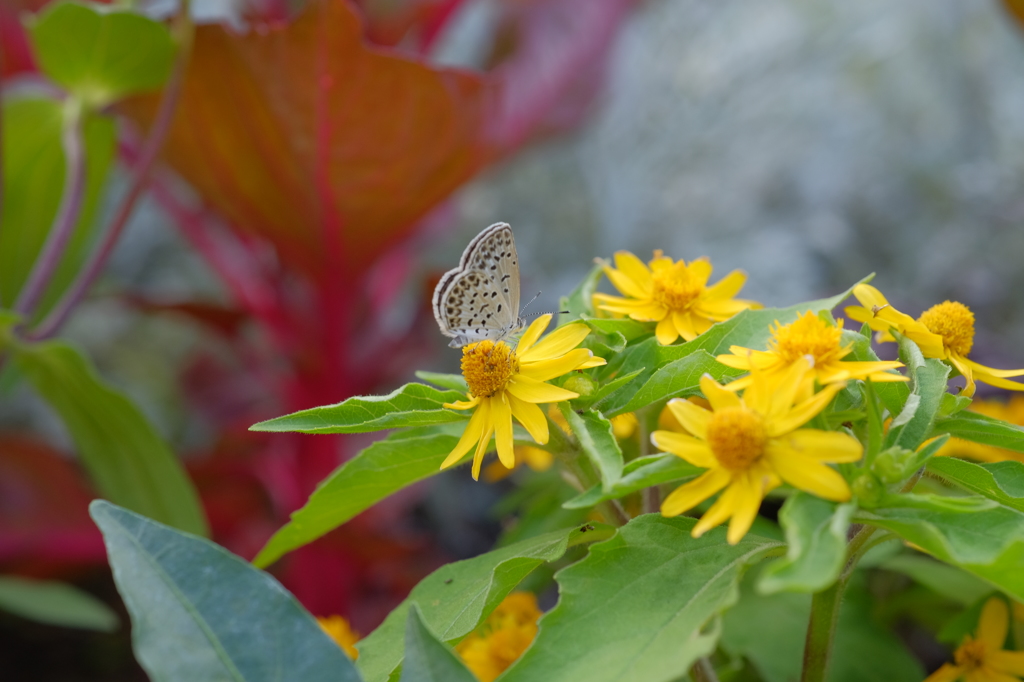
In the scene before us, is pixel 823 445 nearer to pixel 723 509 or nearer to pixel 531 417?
pixel 723 509

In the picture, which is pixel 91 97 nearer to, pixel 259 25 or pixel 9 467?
pixel 259 25

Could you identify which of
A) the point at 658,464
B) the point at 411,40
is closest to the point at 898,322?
the point at 658,464

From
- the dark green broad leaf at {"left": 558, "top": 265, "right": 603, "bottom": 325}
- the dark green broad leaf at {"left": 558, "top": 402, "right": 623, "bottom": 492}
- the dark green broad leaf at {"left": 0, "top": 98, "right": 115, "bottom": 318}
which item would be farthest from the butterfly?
the dark green broad leaf at {"left": 0, "top": 98, "right": 115, "bottom": 318}

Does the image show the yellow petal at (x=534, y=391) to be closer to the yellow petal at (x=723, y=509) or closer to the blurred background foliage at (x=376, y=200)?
the yellow petal at (x=723, y=509)

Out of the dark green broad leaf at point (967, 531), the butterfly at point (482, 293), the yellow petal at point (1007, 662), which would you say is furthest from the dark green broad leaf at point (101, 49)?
the yellow petal at point (1007, 662)

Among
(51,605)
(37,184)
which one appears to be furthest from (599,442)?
(37,184)

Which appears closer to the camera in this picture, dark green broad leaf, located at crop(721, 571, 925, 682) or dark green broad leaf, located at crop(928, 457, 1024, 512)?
dark green broad leaf, located at crop(928, 457, 1024, 512)

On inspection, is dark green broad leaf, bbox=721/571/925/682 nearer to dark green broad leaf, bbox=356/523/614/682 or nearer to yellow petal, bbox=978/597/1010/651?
yellow petal, bbox=978/597/1010/651
